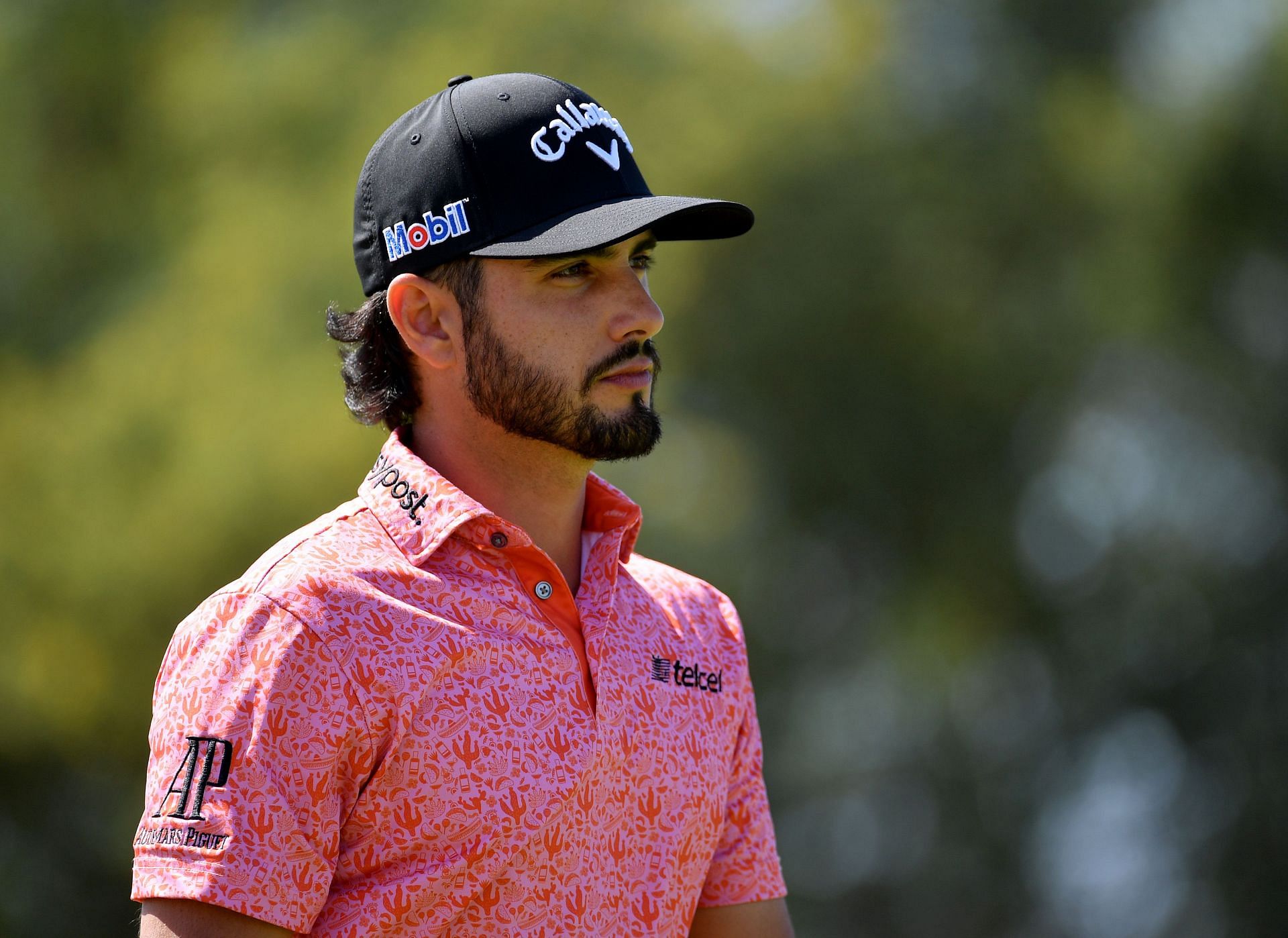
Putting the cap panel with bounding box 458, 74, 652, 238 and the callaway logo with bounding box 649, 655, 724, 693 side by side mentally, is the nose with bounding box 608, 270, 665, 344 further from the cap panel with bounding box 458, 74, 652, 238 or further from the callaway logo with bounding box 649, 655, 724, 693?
the callaway logo with bounding box 649, 655, 724, 693

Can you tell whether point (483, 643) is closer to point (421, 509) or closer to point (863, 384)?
point (421, 509)

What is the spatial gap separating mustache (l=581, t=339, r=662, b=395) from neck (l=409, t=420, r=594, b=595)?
0.09 meters

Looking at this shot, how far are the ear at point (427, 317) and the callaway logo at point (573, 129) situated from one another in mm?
213

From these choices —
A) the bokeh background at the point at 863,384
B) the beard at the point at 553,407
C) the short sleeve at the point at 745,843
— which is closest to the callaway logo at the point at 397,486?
the beard at the point at 553,407

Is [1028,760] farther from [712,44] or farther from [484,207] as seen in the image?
[484,207]

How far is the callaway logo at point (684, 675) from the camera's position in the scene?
183cm

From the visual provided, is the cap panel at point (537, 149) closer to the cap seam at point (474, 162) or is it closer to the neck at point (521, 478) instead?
the cap seam at point (474, 162)

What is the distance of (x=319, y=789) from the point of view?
4.93 feet

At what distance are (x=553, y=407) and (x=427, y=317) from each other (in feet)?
0.75

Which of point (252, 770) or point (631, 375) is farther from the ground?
point (631, 375)

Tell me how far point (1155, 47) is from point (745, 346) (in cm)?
243

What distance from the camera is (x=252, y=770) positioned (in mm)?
1480

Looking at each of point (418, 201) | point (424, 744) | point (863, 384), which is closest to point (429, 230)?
point (418, 201)

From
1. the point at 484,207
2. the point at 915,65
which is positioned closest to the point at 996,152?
the point at 915,65
